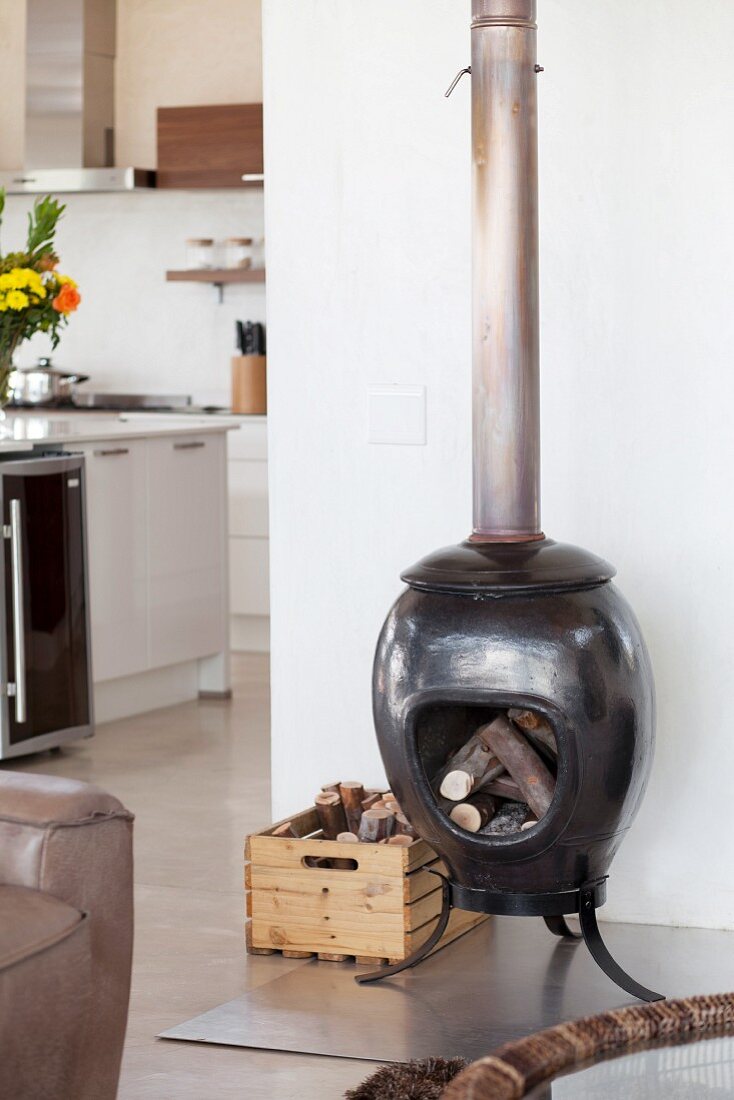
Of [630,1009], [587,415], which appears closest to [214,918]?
[587,415]

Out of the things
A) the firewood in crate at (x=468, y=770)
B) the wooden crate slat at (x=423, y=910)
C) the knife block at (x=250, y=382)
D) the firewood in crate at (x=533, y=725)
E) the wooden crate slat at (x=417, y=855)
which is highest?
the knife block at (x=250, y=382)

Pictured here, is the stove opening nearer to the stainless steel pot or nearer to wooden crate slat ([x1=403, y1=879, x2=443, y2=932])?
wooden crate slat ([x1=403, y1=879, x2=443, y2=932])

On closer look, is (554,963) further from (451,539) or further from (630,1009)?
(630,1009)

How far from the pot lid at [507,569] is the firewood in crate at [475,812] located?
1.34 ft

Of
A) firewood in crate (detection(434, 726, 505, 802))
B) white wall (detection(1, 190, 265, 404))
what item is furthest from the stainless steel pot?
firewood in crate (detection(434, 726, 505, 802))

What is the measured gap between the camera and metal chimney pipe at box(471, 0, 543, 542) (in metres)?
3.03

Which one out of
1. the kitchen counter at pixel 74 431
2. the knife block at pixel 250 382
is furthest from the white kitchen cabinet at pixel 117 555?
the knife block at pixel 250 382

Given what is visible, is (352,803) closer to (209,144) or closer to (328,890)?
(328,890)

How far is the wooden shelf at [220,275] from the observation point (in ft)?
24.8

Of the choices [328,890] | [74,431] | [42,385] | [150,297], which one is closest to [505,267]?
[328,890]

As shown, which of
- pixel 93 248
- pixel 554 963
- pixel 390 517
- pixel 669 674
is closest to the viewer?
pixel 554 963

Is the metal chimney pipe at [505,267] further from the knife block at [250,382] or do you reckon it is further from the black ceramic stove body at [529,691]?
the knife block at [250,382]

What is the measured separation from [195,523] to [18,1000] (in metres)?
4.19

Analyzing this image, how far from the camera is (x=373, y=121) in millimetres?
3695
